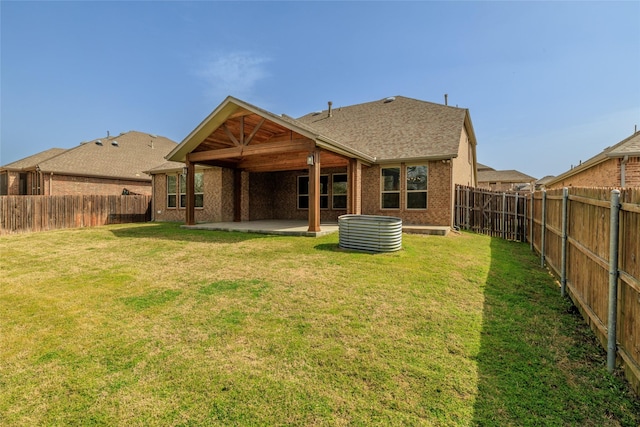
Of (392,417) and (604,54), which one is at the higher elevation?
(604,54)

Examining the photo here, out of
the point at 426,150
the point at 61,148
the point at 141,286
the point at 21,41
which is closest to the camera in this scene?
the point at 141,286

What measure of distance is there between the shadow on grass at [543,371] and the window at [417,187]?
327 inches

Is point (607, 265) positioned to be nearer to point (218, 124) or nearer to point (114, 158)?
point (218, 124)

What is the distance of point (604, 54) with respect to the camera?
9609 mm

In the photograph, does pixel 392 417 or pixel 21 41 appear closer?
pixel 392 417

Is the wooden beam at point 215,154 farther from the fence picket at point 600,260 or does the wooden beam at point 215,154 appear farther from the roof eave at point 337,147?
the fence picket at point 600,260

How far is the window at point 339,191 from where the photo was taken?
47.7 feet

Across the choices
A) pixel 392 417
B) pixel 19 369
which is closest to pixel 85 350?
pixel 19 369

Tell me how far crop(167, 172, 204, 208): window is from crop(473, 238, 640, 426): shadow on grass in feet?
49.9

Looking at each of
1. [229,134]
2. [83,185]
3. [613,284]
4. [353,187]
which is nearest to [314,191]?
[353,187]

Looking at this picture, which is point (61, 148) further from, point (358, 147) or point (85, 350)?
point (85, 350)

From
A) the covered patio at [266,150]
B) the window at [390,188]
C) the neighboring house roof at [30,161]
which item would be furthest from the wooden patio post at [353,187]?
the neighboring house roof at [30,161]

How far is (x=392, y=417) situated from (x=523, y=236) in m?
10.7

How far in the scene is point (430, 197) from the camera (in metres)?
12.2
